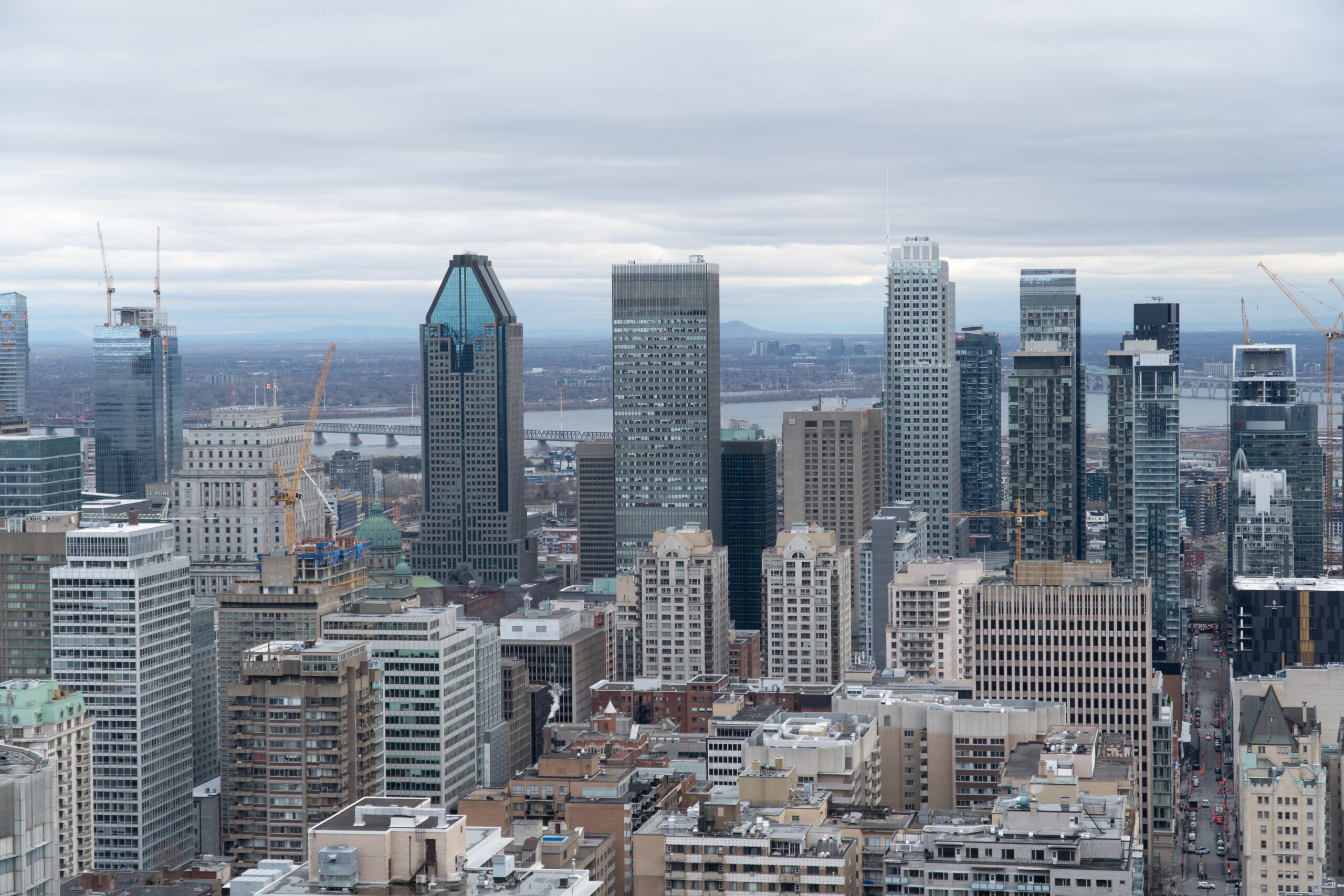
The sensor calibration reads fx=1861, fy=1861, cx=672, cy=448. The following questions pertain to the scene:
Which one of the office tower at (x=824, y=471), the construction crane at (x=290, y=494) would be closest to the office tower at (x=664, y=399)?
the office tower at (x=824, y=471)

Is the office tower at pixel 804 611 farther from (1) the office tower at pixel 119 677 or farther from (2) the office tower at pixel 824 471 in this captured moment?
(1) the office tower at pixel 119 677

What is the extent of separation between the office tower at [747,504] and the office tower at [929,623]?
162ft

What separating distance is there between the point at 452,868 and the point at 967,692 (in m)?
68.7

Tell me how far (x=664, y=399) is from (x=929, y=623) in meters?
59.5

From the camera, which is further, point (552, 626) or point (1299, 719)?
point (552, 626)

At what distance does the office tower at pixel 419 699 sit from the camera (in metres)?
102

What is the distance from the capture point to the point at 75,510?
159 m

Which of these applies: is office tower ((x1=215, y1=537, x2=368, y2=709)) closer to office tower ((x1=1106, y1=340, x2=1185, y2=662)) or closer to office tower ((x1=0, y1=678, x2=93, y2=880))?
office tower ((x1=0, y1=678, x2=93, y2=880))

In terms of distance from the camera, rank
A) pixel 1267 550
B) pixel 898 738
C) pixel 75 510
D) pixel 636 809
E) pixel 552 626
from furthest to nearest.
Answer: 1. pixel 1267 550
2. pixel 75 510
3. pixel 552 626
4. pixel 898 738
5. pixel 636 809

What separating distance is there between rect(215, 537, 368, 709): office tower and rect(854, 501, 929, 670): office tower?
161 ft

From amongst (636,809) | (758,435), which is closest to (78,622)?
(636,809)

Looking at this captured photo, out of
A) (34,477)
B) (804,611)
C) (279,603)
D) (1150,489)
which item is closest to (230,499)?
(34,477)

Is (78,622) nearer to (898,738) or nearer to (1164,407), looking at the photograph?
(898,738)

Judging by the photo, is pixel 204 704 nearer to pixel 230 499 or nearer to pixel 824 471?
pixel 230 499
